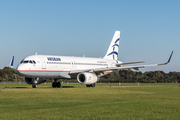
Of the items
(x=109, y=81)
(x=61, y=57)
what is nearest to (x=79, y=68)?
(x=61, y=57)

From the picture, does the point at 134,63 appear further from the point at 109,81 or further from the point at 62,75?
the point at 109,81

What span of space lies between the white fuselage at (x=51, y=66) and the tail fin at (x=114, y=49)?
25.4 ft

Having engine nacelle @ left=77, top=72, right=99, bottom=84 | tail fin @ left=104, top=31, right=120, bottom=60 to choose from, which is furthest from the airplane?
tail fin @ left=104, top=31, right=120, bottom=60

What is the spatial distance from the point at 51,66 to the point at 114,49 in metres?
18.9

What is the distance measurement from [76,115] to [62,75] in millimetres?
28876

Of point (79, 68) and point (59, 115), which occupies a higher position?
point (79, 68)

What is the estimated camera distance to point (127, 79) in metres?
74.2

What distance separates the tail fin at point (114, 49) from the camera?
5508 cm

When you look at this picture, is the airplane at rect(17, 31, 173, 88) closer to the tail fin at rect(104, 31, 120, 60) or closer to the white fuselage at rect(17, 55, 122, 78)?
the white fuselage at rect(17, 55, 122, 78)

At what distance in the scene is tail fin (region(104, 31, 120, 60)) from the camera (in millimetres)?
55075

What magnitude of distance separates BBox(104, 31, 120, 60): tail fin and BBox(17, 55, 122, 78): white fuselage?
7.73m

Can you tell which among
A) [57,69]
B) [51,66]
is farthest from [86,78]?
[51,66]

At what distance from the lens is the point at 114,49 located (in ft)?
184

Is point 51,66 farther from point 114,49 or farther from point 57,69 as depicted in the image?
point 114,49
